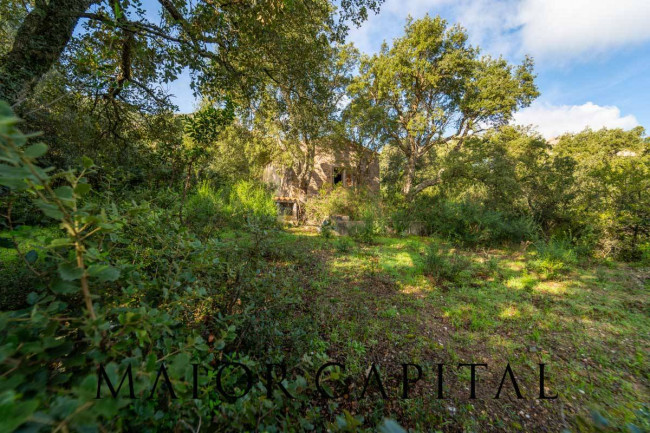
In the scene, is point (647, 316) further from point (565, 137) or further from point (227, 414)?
point (565, 137)

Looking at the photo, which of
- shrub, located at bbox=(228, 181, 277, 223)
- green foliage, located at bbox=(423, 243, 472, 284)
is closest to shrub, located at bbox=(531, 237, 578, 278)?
green foliage, located at bbox=(423, 243, 472, 284)

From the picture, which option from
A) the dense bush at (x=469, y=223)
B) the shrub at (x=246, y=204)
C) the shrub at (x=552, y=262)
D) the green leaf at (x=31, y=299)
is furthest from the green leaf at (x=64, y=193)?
the dense bush at (x=469, y=223)

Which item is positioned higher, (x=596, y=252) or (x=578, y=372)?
(x=596, y=252)

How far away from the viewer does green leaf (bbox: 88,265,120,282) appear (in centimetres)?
61

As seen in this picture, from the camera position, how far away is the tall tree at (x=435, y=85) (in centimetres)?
1121

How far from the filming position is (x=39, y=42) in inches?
103

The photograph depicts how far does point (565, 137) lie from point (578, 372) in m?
29.8

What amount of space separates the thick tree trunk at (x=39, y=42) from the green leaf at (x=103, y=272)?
129 inches

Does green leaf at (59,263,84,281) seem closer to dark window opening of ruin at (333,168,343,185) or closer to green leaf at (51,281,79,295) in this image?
green leaf at (51,281,79,295)

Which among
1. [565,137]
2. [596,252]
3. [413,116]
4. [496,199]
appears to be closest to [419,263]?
[596,252]

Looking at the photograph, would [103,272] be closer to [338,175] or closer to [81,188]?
[81,188]

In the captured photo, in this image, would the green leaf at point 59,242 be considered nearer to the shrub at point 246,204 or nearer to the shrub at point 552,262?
the shrub at point 246,204

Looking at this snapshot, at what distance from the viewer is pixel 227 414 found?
96 centimetres

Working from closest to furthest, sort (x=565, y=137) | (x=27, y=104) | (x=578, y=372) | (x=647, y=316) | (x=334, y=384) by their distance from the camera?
1. (x=334, y=384)
2. (x=578, y=372)
3. (x=27, y=104)
4. (x=647, y=316)
5. (x=565, y=137)
